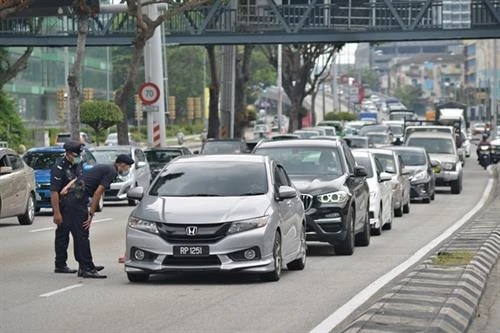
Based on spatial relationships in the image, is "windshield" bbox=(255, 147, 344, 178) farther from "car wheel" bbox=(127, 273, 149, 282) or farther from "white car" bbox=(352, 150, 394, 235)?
"car wheel" bbox=(127, 273, 149, 282)

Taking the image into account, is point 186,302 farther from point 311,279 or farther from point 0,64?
point 0,64

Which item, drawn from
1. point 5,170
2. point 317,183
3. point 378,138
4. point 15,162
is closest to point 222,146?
point 15,162

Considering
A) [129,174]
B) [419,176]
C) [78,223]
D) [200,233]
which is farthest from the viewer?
[419,176]

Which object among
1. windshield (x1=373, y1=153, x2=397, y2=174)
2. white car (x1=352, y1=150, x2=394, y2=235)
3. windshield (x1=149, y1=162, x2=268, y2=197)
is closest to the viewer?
windshield (x1=149, y1=162, x2=268, y2=197)

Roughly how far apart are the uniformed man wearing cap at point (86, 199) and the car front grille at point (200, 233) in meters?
1.51

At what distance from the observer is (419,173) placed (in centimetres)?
3828

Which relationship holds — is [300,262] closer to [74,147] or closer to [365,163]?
[74,147]

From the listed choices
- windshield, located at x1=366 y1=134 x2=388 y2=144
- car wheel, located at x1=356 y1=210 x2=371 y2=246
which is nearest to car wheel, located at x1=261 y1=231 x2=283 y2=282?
car wheel, located at x1=356 y1=210 x2=371 y2=246

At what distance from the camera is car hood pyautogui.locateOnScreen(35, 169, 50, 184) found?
108 feet

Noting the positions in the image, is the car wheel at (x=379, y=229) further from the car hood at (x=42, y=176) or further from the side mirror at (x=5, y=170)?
the car hood at (x=42, y=176)

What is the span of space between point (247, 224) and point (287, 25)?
126 ft

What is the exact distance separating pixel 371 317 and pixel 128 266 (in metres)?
4.66

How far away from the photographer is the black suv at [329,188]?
2069cm

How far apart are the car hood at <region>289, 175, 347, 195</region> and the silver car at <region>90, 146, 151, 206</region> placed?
1519cm
